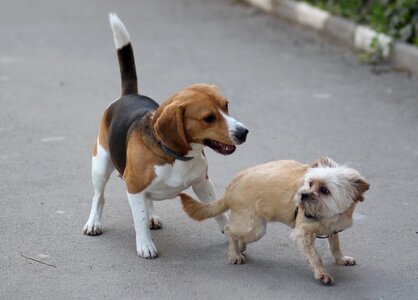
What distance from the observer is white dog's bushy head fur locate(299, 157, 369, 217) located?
465 cm

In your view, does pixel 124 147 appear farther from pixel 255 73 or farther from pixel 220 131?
pixel 255 73

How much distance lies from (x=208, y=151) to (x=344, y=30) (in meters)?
4.13

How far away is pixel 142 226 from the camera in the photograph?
5359 millimetres

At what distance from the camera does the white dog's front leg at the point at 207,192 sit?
5508mm

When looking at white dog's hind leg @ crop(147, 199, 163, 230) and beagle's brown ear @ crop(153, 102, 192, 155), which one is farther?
white dog's hind leg @ crop(147, 199, 163, 230)

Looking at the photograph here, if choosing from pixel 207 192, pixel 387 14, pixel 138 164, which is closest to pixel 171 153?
pixel 138 164

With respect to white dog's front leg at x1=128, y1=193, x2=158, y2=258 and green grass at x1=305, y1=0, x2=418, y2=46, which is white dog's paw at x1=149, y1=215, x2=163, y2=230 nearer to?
white dog's front leg at x1=128, y1=193, x2=158, y2=258

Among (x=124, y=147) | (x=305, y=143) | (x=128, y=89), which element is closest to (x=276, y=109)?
Answer: (x=305, y=143)

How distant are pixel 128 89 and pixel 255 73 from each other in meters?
4.06

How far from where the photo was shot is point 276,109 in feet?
28.2

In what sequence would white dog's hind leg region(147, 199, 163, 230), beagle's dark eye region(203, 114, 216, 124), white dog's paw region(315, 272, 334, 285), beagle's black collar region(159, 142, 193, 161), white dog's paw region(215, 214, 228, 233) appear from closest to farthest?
white dog's paw region(315, 272, 334, 285), beagle's dark eye region(203, 114, 216, 124), beagle's black collar region(159, 142, 193, 161), white dog's paw region(215, 214, 228, 233), white dog's hind leg region(147, 199, 163, 230)

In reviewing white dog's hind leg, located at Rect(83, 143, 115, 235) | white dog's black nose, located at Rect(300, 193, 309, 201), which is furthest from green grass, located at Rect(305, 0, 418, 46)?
white dog's black nose, located at Rect(300, 193, 309, 201)

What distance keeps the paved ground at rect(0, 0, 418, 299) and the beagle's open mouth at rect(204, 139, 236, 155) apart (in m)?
0.70

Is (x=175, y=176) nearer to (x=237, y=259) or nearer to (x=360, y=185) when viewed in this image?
(x=237, y=259)
